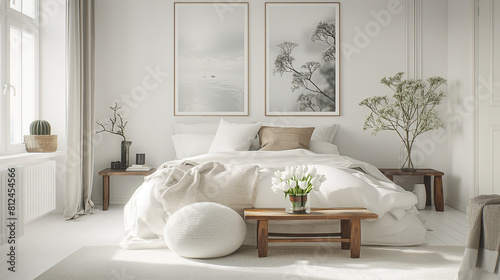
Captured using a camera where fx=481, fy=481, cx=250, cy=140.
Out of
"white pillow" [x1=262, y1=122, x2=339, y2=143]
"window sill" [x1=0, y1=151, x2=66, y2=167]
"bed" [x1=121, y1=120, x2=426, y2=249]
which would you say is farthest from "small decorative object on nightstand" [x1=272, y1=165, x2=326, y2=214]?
"white pillow" [x1=262, y1=122, x2=339, y2=143]

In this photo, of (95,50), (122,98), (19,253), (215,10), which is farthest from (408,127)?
(19,253)

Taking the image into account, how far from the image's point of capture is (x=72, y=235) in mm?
4023

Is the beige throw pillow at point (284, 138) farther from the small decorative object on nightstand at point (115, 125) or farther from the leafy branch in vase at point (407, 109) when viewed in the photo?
the small decorative object on nightstand at point (115, 125)

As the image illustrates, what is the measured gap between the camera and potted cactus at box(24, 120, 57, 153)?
4.51 metres

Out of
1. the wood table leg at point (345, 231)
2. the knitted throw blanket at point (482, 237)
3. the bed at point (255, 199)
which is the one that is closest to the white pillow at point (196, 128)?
the bed at point (255, 199)

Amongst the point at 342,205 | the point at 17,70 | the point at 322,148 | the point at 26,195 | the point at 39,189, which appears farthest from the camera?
the point at 322,148

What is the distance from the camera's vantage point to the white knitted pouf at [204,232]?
10.3 feet

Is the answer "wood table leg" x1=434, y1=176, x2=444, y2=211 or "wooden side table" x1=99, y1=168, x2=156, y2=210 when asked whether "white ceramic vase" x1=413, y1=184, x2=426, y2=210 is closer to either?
"wood table leg" x1=434, y1=176, x2=444, y2=211

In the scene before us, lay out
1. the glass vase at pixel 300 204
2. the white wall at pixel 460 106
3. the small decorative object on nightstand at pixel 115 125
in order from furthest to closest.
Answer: the small decorative object on nightstand at pixel 115 125 < the white wall at pixel 460 106 < the glass vase at pixel 300 204

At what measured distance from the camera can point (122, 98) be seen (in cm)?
576

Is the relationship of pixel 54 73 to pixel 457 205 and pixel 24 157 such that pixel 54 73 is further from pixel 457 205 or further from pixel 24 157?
pixel 457 205

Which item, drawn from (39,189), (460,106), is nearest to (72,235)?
(39,189)

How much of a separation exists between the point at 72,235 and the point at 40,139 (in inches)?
41.8

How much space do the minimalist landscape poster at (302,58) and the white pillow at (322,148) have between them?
586 mm
